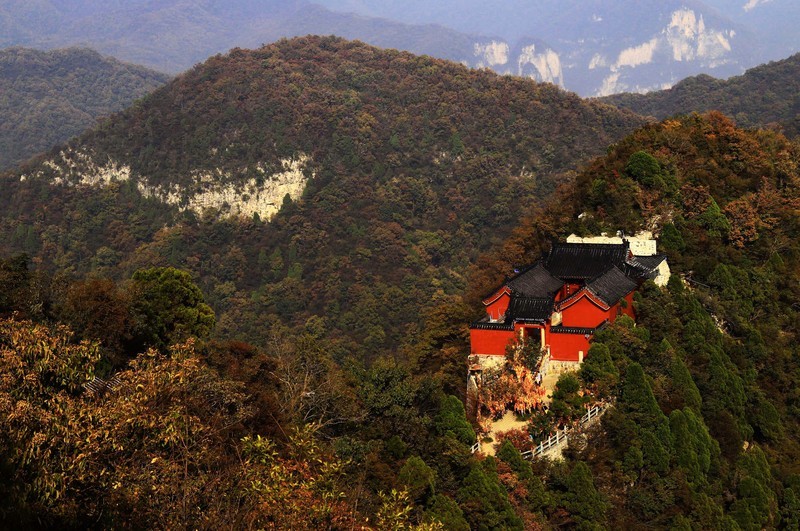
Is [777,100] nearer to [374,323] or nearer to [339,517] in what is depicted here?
[374,323]

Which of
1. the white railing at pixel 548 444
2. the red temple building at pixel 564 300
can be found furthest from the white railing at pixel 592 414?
the red temple building at pixel 564 300

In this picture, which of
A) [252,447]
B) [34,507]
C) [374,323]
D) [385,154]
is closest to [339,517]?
[252,447]

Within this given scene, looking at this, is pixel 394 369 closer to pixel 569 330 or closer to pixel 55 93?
pixel 569 330

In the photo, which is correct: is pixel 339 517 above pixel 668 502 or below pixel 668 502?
above

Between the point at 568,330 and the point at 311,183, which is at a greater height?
the point at 311,183

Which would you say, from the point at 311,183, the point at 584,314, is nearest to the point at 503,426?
the point at 584,314

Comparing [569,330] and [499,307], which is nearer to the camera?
[569,330]

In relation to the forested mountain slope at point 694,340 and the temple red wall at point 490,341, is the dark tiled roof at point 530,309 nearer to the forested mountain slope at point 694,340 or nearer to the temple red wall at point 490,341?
the temple red wall at point 490,341

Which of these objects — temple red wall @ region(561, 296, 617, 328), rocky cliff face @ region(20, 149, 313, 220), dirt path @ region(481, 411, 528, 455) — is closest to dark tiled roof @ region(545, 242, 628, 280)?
temple red wall @ region(561, 296, 617, 328)
